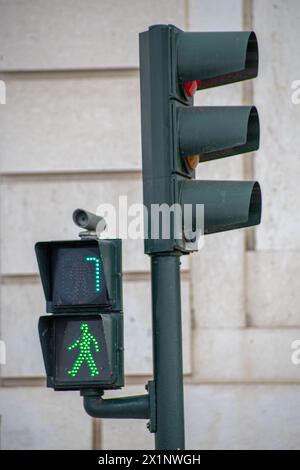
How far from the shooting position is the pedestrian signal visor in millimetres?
4848

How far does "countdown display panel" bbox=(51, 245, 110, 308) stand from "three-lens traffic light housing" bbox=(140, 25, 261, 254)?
24cm

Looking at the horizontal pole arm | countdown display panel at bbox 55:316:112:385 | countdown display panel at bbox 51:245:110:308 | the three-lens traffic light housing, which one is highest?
the three-lens traffic light housing

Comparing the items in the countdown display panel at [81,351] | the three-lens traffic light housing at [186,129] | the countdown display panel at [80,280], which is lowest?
the countdown display panel at [81,351]

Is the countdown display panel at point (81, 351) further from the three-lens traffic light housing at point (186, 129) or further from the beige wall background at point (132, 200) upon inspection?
the beige wall background at point (132, 200)

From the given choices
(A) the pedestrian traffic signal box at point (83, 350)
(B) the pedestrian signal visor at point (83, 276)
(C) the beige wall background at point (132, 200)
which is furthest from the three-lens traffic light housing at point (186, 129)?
(C) the beige wall background at point (132, 200)

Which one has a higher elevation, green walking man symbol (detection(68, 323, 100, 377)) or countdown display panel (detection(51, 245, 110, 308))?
countdown display panel (detection(51, 245, 110, 308))

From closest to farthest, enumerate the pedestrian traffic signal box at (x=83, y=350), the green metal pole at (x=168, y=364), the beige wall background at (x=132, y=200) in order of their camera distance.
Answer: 1. the green metal pole at (x=168, y=364)
2. the pedestrian traffic signal box at (x=83, y=350)
3. the beige wall background at (x=132, y=200)

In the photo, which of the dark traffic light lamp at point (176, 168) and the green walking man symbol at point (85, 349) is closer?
the dark traffic light lamp at point (176, 168)

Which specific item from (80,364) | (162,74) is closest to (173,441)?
(80,364)

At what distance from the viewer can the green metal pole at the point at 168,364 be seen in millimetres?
4699

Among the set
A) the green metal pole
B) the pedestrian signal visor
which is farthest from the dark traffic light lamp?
the pedestrian signal visor

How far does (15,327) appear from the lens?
27.7ft

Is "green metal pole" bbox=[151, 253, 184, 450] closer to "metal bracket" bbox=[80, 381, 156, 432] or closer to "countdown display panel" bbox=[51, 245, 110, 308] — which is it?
"metal bracket" bbox=[80, 381, 156, 432]

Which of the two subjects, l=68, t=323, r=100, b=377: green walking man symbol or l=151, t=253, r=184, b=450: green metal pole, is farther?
l=68, t=323, r=100, b=377: green walking man symbol
